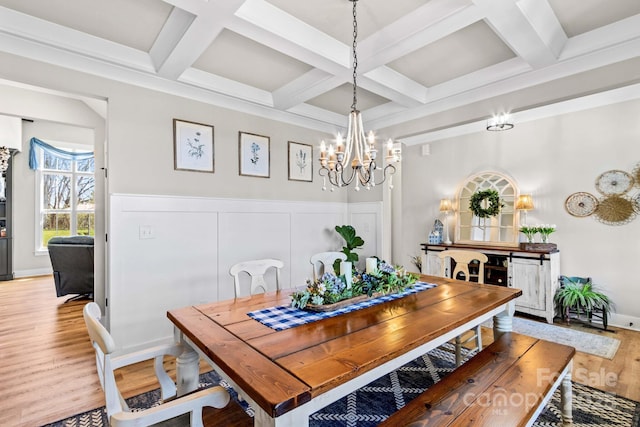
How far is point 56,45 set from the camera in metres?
2.25

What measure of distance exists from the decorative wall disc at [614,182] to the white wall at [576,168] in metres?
0.05

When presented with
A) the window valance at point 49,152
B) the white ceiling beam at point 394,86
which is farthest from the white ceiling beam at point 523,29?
the window valance at point 49,152

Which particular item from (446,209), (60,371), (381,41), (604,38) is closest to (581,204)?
(446,209)

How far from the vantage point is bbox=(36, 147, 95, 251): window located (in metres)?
6.34

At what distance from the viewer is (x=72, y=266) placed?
172 inches

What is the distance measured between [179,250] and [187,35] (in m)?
1.83

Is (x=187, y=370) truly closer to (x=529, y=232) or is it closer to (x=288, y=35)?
(x=288, y=35)

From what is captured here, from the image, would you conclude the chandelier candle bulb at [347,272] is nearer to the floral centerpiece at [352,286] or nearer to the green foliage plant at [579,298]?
the floral centerpiece at [352,286]

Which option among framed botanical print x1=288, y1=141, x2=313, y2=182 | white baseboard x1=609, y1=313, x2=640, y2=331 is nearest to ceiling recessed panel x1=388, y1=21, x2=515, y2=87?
framed botanical print x1=288, y1=141, x2=313, y2=182

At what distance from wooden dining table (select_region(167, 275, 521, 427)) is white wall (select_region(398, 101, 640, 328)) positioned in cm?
263

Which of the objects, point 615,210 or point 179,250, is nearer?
point 179,250

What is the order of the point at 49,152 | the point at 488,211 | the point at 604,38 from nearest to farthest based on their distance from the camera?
the point at 604,38 < the point at 488,211 < the point at 49,152

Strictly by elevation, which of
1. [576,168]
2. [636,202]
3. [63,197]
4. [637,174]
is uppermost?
[576,168]

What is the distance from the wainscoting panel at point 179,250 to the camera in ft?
8.65
